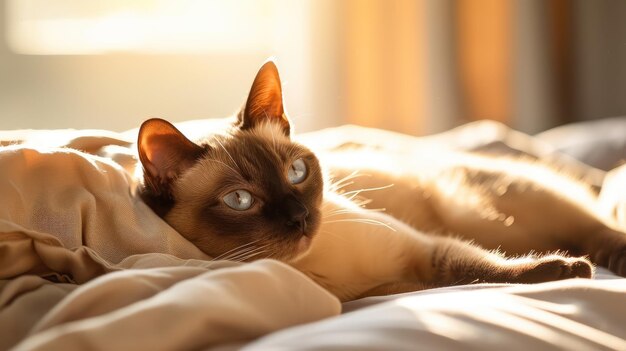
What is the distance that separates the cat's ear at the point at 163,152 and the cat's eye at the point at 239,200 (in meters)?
0.11

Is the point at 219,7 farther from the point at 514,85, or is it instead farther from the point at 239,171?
the point at 239,171

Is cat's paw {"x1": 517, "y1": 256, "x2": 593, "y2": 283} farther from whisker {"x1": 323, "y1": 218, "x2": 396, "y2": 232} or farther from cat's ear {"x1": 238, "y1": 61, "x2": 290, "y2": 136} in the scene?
cat's ear {"x1": 238, "y1": 61, "x2": 290, "y2": 136}

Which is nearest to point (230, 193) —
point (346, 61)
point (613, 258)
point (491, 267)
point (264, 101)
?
point (264, 101)

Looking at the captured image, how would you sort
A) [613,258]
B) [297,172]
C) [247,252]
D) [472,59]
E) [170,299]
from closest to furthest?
[170,299], [247,252], [297,172], [613,258], [472,59]

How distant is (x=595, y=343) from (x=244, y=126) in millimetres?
891

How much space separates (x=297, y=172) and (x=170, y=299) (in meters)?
0.70

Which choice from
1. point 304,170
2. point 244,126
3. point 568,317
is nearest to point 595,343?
point 568,317

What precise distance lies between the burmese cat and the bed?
93 millimetres

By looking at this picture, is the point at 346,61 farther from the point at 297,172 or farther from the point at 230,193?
the point at 230,193

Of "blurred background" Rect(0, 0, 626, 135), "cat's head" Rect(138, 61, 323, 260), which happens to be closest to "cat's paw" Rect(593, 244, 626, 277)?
"cat's head" Rect(138, 61, 323, 260)

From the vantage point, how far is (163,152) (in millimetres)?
1327

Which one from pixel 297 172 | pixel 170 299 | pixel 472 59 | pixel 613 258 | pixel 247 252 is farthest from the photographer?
pixel 472 59

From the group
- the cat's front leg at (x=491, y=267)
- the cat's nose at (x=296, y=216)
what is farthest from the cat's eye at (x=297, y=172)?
the cat's front leg at (x=491, y=267)

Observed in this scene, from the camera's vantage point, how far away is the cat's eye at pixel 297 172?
56.2 inches
